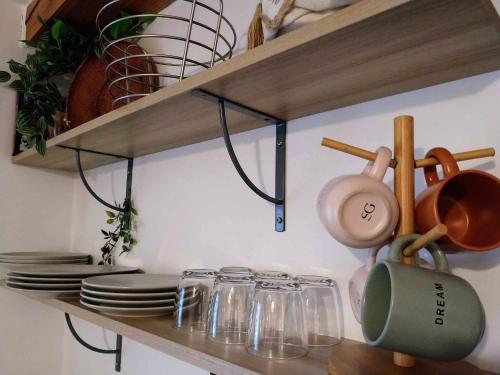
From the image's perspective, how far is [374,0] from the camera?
0.44 m

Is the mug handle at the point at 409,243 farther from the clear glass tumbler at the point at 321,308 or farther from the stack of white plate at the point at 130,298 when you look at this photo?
the stack of white plate at the point at 130,298

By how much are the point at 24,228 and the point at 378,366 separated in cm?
142

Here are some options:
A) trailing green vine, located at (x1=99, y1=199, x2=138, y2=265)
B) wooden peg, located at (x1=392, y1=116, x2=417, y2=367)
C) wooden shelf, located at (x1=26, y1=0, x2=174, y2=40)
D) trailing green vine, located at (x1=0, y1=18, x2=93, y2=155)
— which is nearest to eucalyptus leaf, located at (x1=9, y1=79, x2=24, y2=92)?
trailing green vine, located at (x1=0, y1=18, x2=93, y2=155)

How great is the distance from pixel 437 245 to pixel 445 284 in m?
0.07

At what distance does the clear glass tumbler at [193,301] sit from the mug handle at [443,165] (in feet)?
1.49

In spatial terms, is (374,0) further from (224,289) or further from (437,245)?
(224,289)

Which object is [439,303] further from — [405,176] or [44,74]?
[44,74]

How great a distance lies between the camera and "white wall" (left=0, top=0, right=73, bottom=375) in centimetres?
142

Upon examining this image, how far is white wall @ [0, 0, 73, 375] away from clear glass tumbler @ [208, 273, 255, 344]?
1.09 m

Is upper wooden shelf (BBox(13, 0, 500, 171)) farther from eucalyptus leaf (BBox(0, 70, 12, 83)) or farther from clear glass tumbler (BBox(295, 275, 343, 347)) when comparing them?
eucalyptus leaf (BBox(0, 70, 12, 83))

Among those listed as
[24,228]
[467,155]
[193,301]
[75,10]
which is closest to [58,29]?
[75,10]

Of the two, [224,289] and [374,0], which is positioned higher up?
[374,0]

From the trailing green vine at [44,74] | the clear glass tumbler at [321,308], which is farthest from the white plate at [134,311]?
Answer: the trailing green vine at [44,74]

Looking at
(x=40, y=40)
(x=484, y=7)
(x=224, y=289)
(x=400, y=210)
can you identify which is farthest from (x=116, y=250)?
(x=484, y=7)
